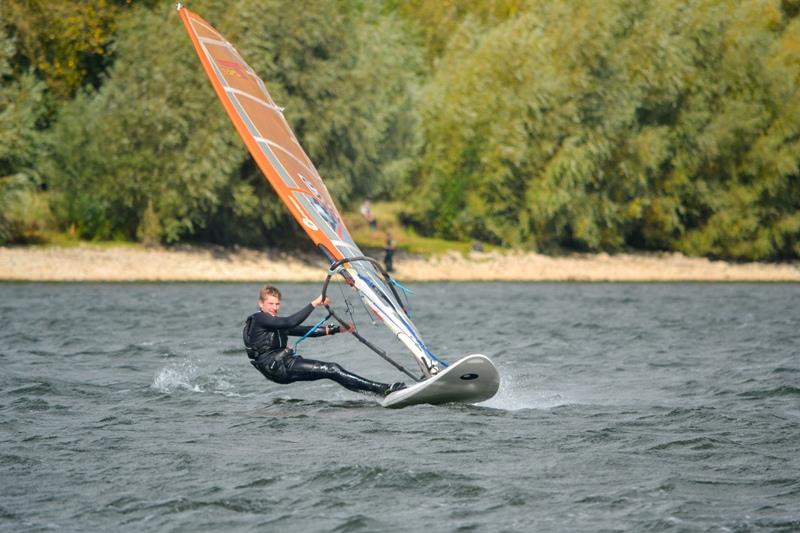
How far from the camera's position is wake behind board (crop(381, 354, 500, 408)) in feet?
46.3

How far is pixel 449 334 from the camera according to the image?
25.4 metres

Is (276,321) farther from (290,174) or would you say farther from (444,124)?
(444,124)

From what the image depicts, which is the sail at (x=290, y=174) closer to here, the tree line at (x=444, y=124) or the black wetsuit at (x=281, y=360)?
the black wetsuit at (x=281, y=360)

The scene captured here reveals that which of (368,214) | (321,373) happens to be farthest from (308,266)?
(321,373)

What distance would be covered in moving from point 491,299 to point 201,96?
11.5 meters

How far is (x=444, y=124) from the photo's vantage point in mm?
47156

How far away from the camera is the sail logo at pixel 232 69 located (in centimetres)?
1859

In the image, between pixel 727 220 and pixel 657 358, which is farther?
pixel 727 220

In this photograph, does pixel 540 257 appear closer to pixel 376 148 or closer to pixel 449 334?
pixel 376 148

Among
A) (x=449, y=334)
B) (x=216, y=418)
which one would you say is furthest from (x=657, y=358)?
(x=216, y=418)

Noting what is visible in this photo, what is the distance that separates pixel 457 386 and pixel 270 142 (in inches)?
191

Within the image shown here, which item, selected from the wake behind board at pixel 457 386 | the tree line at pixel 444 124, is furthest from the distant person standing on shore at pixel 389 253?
the wake behind board at pixel 457 386

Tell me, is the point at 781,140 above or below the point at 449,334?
above

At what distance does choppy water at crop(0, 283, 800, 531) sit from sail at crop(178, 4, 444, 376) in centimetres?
114
